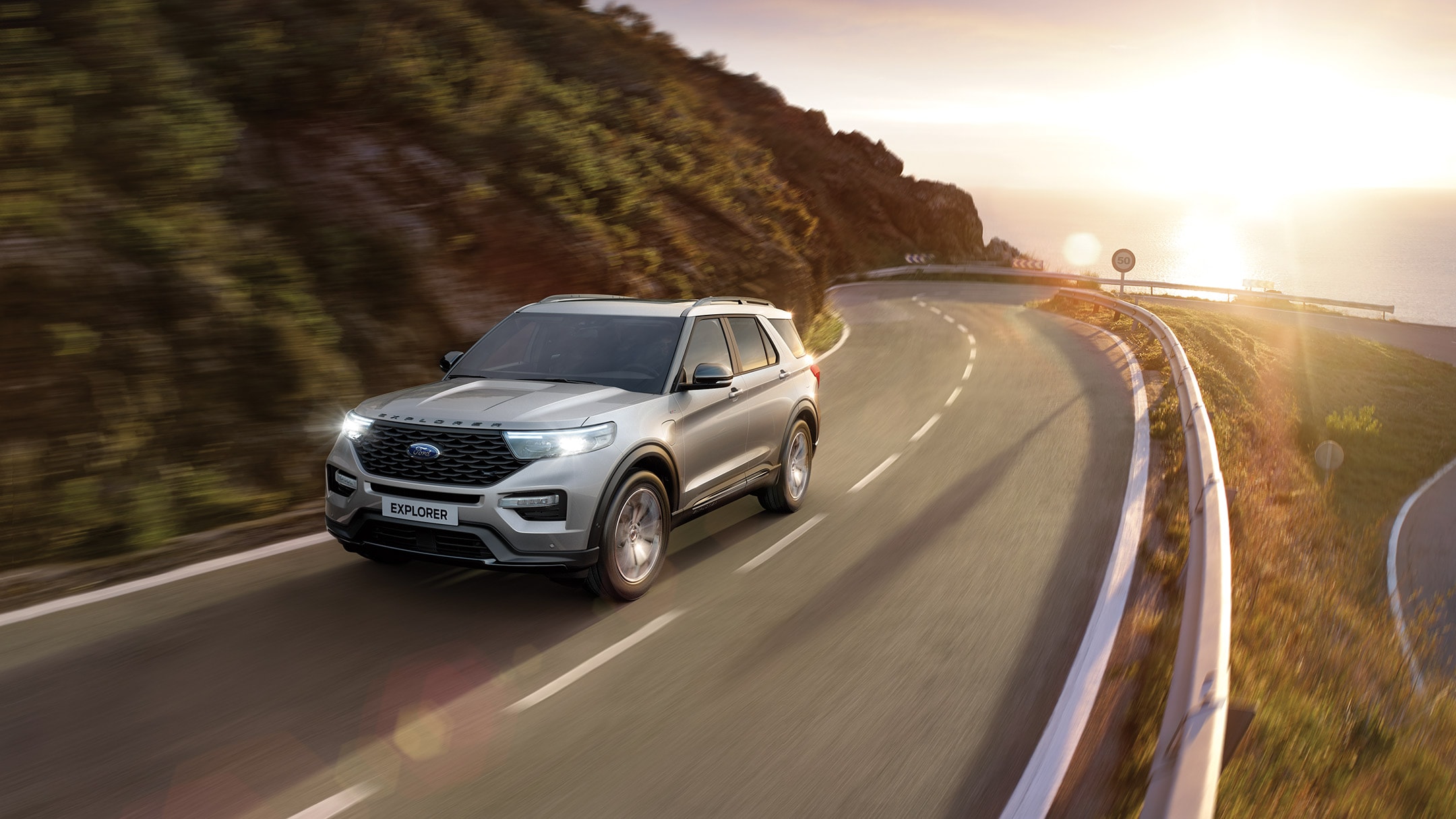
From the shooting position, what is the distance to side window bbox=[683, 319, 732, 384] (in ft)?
24.4

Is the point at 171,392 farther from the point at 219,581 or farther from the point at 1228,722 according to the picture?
the point at 1228,722

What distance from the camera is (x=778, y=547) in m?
7.99

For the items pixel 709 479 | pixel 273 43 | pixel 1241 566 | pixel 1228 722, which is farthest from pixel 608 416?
pixel 273 43

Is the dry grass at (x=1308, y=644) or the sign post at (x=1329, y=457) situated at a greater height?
the dry grass at (x=1308, y=644)

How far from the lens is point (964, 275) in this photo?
5156 cm

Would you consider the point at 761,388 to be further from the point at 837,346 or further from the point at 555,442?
the point at 837,346

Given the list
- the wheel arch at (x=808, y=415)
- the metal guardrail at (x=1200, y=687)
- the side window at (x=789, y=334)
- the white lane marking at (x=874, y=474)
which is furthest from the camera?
the white lane marking at (x=874, y=474)

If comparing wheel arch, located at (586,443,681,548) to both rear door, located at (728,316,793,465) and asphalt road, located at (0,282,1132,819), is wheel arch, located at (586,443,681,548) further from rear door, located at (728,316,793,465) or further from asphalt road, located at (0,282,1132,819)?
rear door, located at (728,316,793,465)

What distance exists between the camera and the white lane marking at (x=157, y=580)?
5918 millimetres

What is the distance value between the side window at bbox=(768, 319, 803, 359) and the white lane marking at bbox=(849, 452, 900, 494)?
1515mm

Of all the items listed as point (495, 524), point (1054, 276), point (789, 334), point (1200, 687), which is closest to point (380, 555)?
point (495, 524)

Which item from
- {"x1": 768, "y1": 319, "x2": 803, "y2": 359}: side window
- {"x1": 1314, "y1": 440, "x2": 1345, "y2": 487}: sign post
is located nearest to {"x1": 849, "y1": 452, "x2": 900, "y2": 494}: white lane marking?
{"x1": 768, "y1": 319, "x2": 803, "y2": 359}: side window

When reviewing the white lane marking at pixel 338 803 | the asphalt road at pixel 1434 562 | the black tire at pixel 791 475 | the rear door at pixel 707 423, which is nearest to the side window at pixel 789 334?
the black tire at pixel 791 475

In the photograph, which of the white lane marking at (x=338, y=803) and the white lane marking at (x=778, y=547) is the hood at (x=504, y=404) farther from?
the white lane marking at (x=338, y=803)
